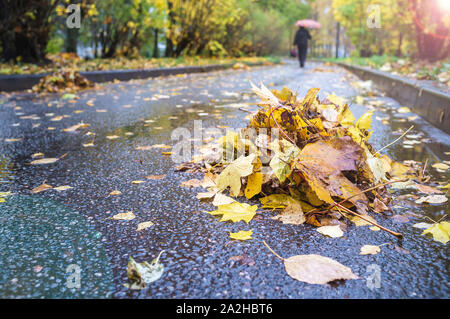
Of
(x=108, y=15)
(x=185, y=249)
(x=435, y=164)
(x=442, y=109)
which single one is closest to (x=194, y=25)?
(x=108, y=15)

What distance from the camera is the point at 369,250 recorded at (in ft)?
4.82

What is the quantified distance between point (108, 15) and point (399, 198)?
37.9 ft

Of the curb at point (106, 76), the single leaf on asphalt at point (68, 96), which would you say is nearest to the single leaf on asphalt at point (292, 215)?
the single leaf on asphalt at point (68, 96)

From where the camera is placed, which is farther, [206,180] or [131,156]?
[131,156]

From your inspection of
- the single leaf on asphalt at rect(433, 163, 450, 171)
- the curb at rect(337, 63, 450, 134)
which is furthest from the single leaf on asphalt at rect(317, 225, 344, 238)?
the curb at rect(337, 63, 450, 134)

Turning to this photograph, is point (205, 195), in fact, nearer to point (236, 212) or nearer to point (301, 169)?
point (236, 212)

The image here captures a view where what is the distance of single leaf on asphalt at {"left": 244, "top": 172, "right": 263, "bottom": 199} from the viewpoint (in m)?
1.98

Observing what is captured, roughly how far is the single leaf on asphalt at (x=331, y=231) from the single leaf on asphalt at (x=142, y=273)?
2.24 feet

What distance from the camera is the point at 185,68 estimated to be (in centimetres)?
1105

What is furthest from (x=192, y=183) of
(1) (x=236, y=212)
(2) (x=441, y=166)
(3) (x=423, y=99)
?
(3) (x=423, y=99)

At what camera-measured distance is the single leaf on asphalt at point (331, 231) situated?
1597mm

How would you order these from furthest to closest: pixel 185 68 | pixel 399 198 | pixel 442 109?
pixel 185 68, pixel 442 109, pixel 399 198
